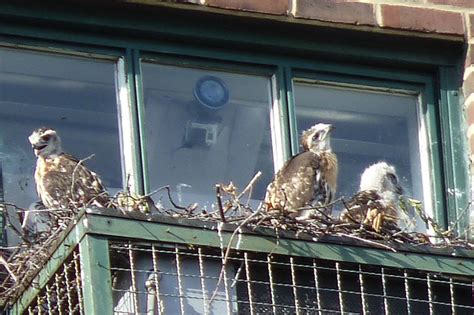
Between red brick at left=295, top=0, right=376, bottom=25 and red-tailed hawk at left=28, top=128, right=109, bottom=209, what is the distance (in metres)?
1.20

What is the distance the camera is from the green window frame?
10.0 metres

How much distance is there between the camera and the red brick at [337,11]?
10320 mm

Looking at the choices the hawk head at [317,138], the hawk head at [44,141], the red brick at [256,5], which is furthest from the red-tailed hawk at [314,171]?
the hawk head at [44,141]

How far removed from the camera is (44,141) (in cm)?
1007

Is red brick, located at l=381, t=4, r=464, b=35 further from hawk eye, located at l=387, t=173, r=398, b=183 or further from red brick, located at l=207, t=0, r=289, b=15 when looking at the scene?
hawk eye, located at l=387, t=173, r=398, b=183

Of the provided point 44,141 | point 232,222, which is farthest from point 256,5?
point 232,222

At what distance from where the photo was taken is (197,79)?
10.2 m

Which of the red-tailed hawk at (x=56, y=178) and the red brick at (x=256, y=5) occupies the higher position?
the red brick at (x=256, y=5)

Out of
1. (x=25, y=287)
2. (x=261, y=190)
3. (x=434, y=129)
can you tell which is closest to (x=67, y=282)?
(x=25, y=287)

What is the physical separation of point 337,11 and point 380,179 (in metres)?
0.78

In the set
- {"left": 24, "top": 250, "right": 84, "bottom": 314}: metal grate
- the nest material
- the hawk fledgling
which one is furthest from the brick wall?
{"left": 24, "top": 250, "right": 84, "bottom": 314}: metal grate

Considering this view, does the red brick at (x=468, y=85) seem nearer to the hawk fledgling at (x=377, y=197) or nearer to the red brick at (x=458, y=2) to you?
the red brick at (x=458, y=2)

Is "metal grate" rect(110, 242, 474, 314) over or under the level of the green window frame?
under

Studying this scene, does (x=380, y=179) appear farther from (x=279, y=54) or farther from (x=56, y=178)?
(x=56, y=178)
